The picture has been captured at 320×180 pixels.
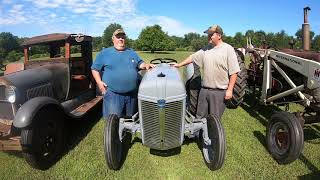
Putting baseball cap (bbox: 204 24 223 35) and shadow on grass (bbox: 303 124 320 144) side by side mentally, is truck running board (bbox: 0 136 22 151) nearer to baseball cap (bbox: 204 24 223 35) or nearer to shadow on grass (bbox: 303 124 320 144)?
baseball cap (bbox: 204 24 223 35)

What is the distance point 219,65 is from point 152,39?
228 ft

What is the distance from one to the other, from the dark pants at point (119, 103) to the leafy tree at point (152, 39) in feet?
221

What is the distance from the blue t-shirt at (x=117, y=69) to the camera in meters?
5.41

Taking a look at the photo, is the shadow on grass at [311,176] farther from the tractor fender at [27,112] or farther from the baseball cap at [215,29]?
the tractor fender at [27,112]

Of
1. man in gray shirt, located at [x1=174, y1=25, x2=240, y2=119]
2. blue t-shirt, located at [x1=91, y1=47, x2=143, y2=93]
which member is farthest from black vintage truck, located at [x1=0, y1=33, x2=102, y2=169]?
man in gray shirt, located at [x1=174, y1=25, x2=240, y2=119]

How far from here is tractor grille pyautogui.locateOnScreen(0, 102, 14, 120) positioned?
526 centimetres

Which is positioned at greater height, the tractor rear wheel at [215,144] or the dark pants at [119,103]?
the dark pants at [119,103]

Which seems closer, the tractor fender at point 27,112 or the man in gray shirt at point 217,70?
the tractor fender at point 27,112

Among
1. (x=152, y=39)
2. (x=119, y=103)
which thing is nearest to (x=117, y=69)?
(x=119, y=103)

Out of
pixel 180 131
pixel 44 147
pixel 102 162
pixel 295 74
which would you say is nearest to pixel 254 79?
pixel 295 74

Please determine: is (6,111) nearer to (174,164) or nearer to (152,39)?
(174,164)

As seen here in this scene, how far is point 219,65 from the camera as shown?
5109mm

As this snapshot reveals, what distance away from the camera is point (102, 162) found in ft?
17.3

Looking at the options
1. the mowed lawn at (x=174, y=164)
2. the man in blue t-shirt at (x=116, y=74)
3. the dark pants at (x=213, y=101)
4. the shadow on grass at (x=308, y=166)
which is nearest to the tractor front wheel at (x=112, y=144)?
the mowed lawn at (x=174, y=164)
